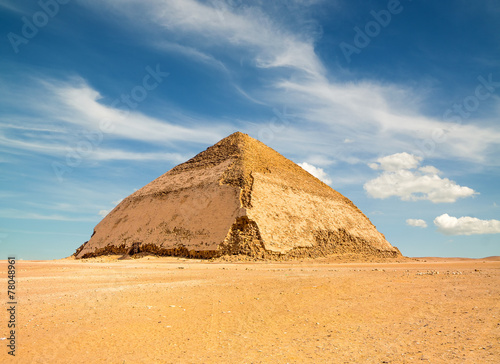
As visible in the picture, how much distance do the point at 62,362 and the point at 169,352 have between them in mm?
1517

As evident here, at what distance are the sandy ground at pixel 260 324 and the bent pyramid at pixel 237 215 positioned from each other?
18724mm

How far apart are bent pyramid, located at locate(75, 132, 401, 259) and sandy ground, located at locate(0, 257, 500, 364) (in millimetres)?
18724

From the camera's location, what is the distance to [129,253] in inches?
1390

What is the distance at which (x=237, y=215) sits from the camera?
30516 millimetres

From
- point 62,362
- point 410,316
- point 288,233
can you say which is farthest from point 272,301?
point 288,233

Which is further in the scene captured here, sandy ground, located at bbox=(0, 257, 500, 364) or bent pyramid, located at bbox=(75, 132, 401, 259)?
bent pyramid, located at bbox=(75, 132, 401, 259)

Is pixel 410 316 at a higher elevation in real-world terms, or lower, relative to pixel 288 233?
lower

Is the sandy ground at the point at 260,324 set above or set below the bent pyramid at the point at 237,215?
below

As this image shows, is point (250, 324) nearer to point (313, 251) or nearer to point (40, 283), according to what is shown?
point (40, 283)

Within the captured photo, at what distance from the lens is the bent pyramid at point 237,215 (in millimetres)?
30234

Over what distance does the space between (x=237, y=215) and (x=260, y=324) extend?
76.2ft

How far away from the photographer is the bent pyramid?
99.2 ft

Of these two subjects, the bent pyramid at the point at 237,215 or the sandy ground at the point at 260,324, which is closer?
the sandy ground at the point at 260,324

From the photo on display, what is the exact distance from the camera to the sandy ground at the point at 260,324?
221 inches
